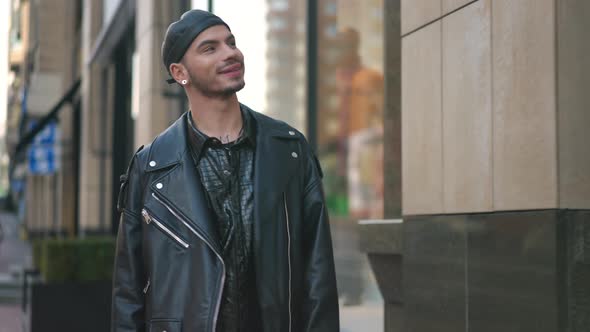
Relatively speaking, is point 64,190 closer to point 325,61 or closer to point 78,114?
point 78,114

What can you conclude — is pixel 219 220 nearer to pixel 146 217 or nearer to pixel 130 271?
pixel 146 217

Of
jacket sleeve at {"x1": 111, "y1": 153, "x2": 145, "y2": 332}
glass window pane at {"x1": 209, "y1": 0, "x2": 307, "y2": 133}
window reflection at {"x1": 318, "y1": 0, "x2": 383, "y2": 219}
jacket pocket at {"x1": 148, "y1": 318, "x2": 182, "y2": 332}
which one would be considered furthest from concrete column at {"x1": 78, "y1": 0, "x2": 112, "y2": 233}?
jacket pocket at {"x1": 148, "y1": 318, "x2": 182, "y2": 332}

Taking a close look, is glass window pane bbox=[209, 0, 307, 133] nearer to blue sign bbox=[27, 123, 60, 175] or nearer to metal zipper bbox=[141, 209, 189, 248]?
metal zipper bbox=[141, 209, 189, 248]

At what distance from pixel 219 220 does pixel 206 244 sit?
131 mm

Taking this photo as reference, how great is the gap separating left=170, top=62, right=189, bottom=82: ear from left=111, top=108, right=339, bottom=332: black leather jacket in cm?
20

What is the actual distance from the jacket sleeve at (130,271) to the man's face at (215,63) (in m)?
0.44

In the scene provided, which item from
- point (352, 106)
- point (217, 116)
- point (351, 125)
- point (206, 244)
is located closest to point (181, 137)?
point (217, 116)

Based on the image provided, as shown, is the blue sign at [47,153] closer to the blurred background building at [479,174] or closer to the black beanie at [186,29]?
the blurred background building at [479,174]

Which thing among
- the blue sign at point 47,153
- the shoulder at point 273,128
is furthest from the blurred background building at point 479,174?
the blue sign at point 47,153

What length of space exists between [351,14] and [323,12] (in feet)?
1.32

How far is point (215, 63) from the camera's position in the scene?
302 cm

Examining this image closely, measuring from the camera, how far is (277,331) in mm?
2936

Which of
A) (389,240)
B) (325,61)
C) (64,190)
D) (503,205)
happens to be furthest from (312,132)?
(64,190)

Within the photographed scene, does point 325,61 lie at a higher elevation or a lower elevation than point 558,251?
higher
